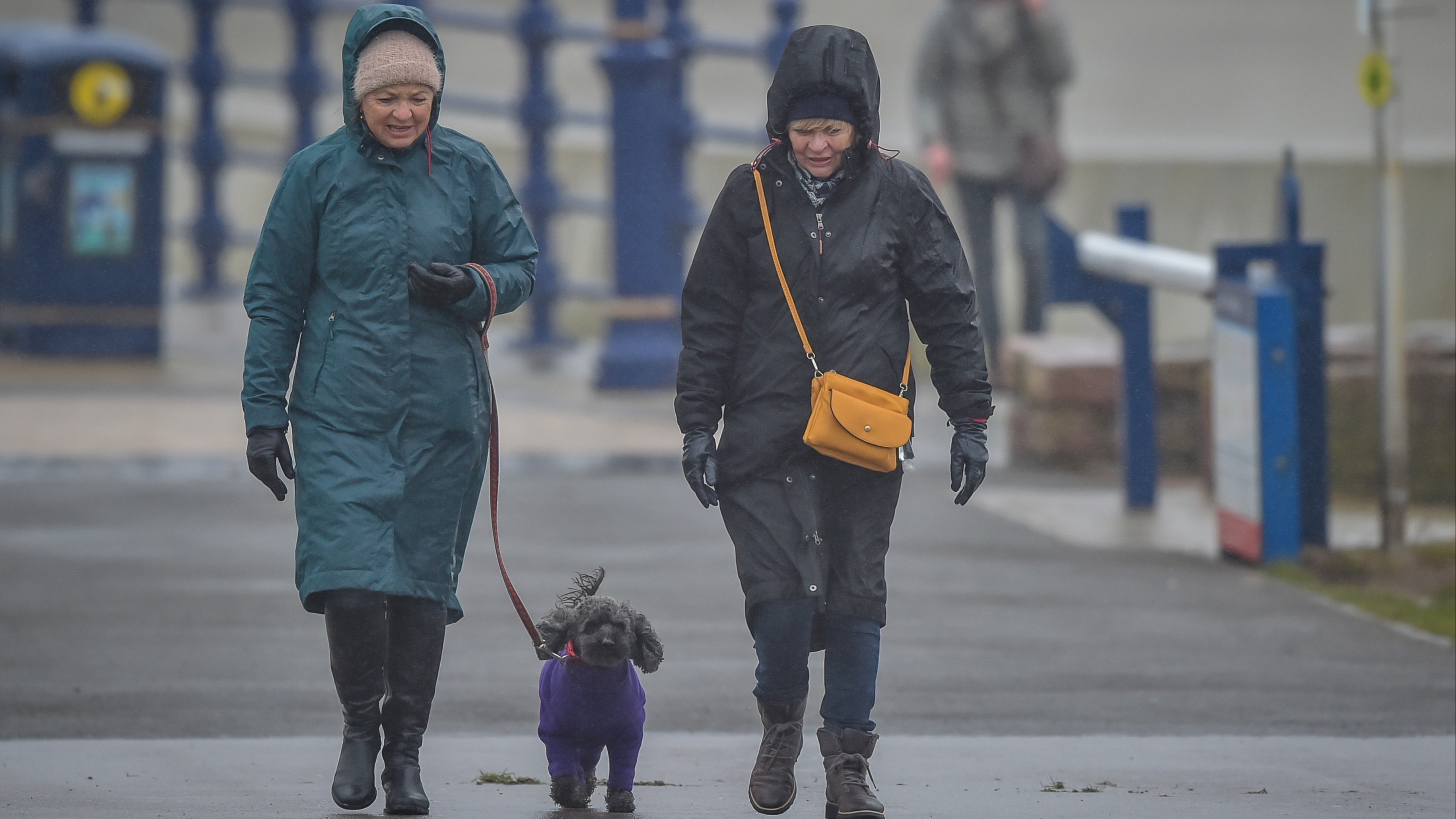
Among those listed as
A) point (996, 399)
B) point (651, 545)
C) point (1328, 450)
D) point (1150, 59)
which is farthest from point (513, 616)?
point (1150, 59)

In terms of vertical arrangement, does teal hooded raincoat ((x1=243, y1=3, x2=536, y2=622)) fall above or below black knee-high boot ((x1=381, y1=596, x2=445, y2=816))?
above

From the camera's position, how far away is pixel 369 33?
198 inches

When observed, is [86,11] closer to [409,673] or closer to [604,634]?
[409,673]

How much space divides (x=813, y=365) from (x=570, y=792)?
3.49 feet

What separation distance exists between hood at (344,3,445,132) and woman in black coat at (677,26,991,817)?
0.74 m

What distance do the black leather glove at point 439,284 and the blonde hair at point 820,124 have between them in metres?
0.77

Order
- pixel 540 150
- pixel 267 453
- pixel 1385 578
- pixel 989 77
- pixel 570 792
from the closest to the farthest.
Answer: pixel 267 453 → pixel 570 792 → pixel 1385 578 → pixel 989 77 → pixel 540 150

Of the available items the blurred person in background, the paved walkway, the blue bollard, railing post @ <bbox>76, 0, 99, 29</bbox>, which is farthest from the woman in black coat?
railing post @ <bbox>76, 0, 99, 29</bbox>

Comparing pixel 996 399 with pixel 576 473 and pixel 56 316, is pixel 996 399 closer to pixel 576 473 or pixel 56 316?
pixel 576 473

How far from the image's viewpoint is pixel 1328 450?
9430 millimetres

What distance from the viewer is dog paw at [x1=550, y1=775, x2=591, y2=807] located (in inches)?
202

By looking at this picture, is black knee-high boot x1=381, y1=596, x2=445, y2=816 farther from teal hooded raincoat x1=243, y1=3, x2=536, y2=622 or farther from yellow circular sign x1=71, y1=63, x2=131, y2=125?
yellow circular sign x1=71, y1=63, x2=131, y2=125

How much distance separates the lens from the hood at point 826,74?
5.01 meters

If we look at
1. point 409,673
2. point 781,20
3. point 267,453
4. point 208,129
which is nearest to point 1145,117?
point 781,20
